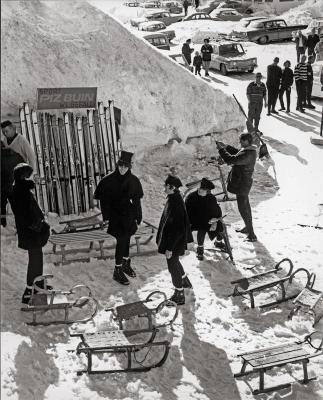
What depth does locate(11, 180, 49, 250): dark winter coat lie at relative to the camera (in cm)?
647

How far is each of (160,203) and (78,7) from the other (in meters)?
3.66

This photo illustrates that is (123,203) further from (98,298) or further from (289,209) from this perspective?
(289,209)

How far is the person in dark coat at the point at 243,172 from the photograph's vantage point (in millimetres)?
8789

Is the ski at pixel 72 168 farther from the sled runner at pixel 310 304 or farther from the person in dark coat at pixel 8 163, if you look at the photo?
the sled runner at pixel 310 304

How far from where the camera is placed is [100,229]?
8430mm

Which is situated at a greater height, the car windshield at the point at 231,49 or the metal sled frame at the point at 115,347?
the car windshield at the point at 231,49

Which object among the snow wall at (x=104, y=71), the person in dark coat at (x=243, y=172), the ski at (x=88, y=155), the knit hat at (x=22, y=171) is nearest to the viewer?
the knit hat at (x=22, y=171)

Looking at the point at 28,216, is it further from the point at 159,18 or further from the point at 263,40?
the point at 159,18

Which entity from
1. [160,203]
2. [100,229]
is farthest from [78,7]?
[100,229]

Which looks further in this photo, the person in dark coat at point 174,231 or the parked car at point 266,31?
the parked car at point 266,31

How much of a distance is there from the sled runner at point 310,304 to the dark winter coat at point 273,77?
8.54 metres

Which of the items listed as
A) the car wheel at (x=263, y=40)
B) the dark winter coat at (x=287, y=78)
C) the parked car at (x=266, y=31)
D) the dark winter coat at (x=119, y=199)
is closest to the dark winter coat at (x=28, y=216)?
the dark winter coat at (x=119, y=199)

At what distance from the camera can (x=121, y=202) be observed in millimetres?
7352

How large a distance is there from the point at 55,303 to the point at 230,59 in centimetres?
1418
